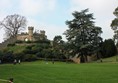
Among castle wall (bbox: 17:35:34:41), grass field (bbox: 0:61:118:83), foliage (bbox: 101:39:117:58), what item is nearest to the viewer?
grass field (bbox: 0:61:118:83)

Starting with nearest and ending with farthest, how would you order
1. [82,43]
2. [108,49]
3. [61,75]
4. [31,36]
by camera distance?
[61,75] → [82,43] → [108,49] → [31,36]

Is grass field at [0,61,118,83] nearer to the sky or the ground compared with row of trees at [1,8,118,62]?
nearer to the ground

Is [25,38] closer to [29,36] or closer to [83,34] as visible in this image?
[29,36]

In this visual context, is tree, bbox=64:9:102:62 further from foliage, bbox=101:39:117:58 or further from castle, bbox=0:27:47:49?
castle, bbox=0:27:47:49

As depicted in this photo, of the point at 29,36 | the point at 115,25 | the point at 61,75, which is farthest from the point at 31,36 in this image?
the point at 61,75

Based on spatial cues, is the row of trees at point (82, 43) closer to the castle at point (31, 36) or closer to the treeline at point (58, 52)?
the treeline at point (58, 52)

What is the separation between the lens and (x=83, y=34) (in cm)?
8494

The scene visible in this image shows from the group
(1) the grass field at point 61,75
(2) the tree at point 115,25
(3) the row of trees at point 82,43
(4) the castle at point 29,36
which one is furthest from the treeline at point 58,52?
(1) the grass field at point 61,75

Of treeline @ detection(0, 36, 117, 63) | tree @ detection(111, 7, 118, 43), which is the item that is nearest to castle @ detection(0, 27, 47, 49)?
treeline @ detection(0, 36, 117, 63)

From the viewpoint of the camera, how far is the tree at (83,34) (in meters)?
82.9

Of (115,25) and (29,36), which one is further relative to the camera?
(29,36)

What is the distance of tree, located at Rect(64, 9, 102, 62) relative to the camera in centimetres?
8294

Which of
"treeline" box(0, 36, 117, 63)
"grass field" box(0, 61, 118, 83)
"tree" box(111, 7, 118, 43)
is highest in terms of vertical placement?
"tree" box(111, 7, 118, 43)

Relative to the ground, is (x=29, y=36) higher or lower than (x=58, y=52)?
higher
